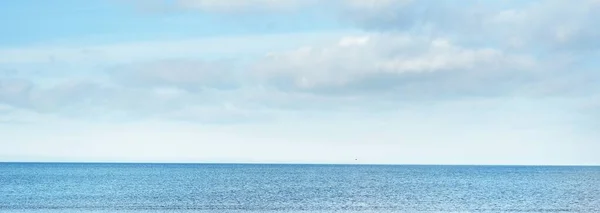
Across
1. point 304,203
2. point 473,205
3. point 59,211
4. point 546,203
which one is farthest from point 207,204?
point 546,203

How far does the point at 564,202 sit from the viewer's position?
310ft

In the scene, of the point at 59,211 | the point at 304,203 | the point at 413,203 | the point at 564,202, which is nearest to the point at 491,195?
the point at 564,202

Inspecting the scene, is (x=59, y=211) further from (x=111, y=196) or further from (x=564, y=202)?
(x=564, y=202)

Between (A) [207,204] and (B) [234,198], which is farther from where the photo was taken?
(B) [234,198]

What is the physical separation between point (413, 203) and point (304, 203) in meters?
12.1

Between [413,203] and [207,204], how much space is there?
2272cm

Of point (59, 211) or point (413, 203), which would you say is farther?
point (413, 203)

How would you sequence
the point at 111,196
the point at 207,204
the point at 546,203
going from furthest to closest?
the point at 111,196 → the point at 546,203 → the point at 207,204

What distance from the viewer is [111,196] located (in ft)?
326

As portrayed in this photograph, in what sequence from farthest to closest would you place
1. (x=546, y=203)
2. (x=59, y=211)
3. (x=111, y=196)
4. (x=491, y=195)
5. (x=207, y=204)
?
(x=491, y=195), (x=111, y=196), (x=546, y=203), (x=207, y=204), (x=59, y=211)

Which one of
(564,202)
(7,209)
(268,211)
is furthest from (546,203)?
(7,209)

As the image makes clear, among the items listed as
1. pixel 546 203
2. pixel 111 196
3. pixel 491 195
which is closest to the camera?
pixel 546 203

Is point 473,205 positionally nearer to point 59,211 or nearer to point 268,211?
point 268,211

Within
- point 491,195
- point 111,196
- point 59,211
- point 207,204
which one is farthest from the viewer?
point 491,195
